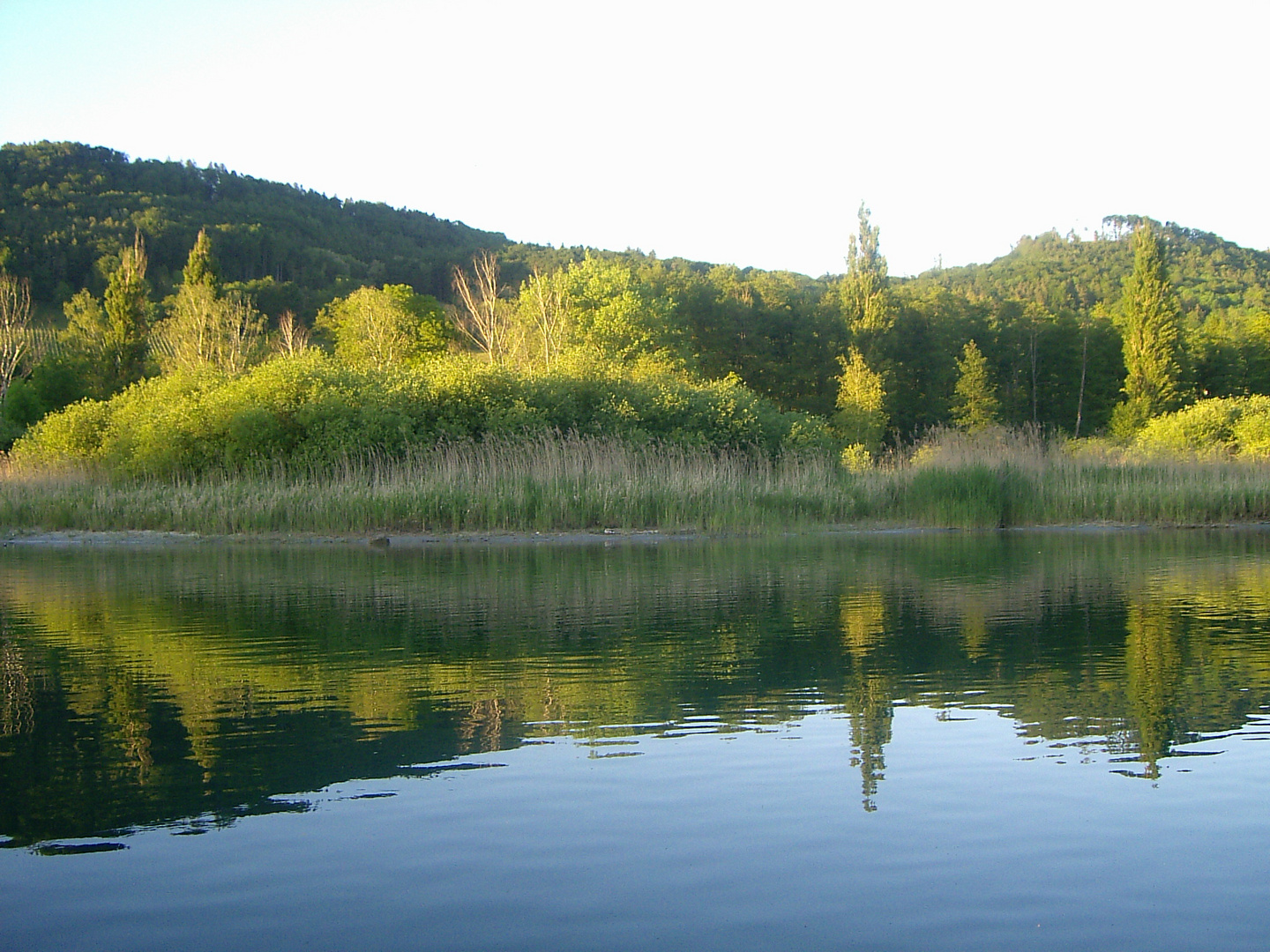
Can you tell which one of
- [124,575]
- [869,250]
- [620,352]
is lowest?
[124,575]

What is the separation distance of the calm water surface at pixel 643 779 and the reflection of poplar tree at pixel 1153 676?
30 mm

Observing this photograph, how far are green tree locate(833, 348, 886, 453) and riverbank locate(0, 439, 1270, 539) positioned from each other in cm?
2541

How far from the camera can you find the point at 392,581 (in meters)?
10.4

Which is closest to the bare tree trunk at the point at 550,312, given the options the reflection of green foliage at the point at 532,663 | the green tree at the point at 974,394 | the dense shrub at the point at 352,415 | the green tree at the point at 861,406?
the dense shrub at the point at 352,415

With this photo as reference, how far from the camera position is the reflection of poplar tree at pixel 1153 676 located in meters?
4.13

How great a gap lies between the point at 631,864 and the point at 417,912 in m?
0.59

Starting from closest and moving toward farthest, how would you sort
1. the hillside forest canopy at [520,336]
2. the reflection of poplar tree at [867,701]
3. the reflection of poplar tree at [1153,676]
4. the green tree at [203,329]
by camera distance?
the reflection of poplar tree at [867,701], the reflection of poplar tree at [1153,676], the hillside forest canopy at [520,336], the green tree at [203,329]

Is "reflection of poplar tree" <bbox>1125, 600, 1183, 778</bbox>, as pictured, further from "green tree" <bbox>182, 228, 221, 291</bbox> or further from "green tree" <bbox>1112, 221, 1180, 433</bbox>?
"green tree" <bbox>182, 228, 221, 291</bbox>

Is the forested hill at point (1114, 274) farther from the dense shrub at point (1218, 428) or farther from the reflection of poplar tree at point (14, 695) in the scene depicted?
the reflection of poplar tree at point (14, 695)

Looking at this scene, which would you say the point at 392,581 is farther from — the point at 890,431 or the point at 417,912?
the point at 890,431

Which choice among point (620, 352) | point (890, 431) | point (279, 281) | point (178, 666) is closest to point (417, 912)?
point (178, 666)

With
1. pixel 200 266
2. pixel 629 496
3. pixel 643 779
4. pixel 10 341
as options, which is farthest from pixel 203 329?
pixel 643 779

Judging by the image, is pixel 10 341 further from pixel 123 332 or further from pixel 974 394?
pixel 974 394

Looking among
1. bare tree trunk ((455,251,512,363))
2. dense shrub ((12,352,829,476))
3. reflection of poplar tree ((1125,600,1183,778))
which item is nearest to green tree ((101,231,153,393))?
bare tree trunk ((455,251,512,363))
